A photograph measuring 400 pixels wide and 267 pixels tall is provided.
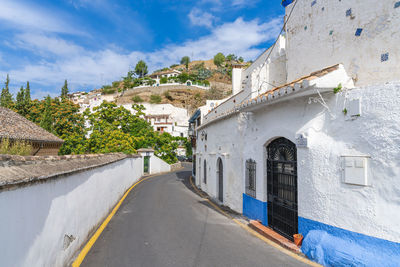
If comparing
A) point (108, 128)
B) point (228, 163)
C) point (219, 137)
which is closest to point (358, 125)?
point (228, 163)

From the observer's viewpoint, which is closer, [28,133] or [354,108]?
[354,108]

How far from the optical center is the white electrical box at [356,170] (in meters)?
5.06

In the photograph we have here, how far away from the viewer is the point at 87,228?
7059mm

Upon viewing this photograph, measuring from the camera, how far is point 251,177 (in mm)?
9250

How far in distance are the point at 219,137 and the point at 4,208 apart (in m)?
10.7

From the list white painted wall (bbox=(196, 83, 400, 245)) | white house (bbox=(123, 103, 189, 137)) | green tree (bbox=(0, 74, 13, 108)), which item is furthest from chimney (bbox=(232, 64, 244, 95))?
white house (bbox=(123, 103, 189, 137))

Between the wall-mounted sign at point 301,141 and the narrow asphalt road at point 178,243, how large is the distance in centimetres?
259

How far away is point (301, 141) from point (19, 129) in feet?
63.5

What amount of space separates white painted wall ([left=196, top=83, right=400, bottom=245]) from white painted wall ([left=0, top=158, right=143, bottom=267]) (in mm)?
5358

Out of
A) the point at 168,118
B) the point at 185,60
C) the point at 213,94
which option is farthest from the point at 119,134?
the point at 185,60

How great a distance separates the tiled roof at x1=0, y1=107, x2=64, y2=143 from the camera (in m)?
17.0

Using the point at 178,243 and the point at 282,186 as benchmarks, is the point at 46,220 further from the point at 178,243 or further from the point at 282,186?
the point at 282,186

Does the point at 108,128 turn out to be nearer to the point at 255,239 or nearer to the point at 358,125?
the point at 255,239

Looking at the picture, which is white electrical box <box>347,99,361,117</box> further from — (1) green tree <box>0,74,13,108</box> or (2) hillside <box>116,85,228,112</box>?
(2) hillside <box>116,85,228,112</box>
